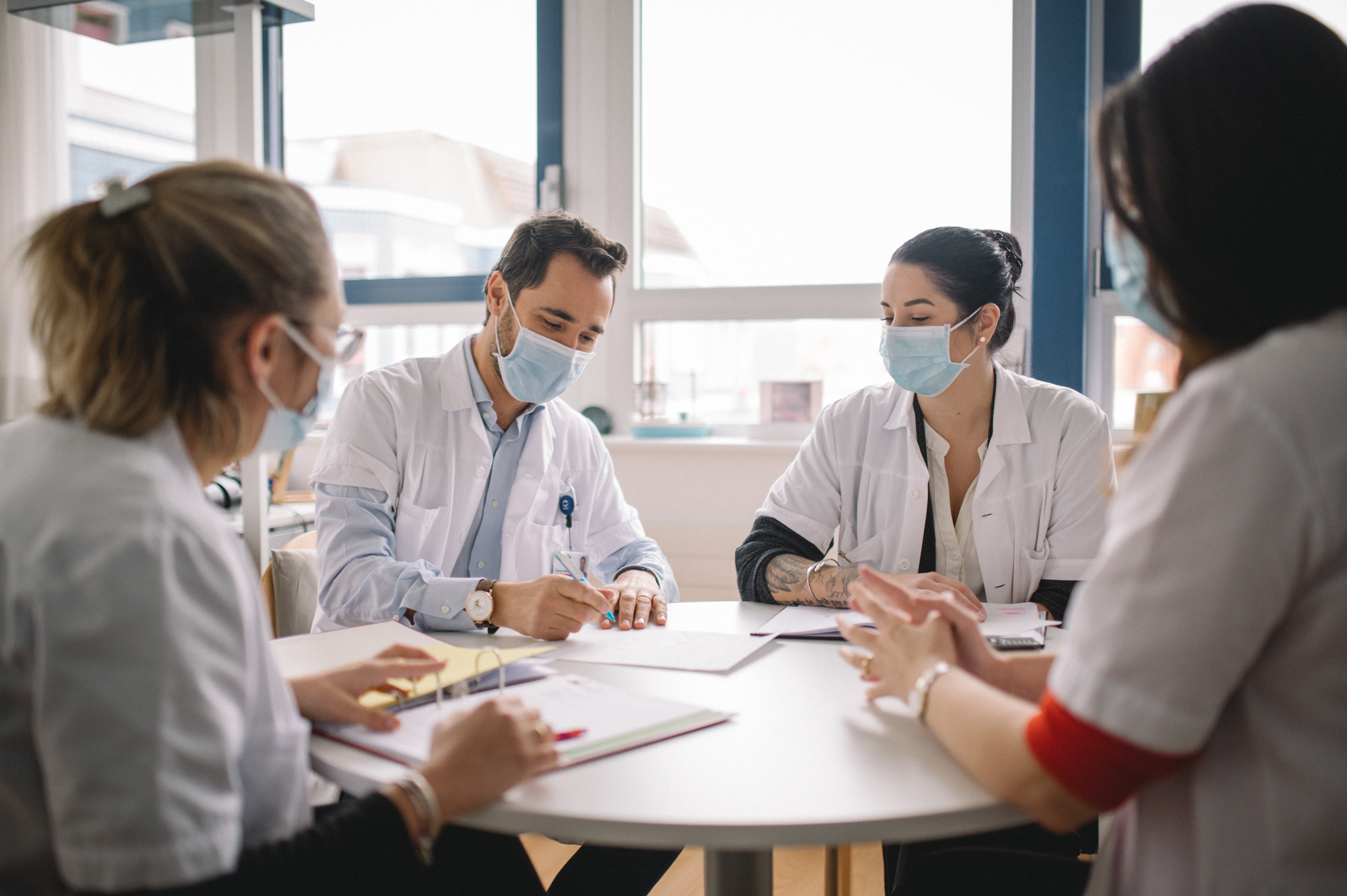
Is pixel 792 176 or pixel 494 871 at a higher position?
pixel 792 176

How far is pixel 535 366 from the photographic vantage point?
6.41 ft

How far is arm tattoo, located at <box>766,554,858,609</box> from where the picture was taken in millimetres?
1691

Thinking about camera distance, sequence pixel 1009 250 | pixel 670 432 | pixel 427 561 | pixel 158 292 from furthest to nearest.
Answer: pixel 670 432, pixel 1009 250, pixel 427 561, pixel 158 292

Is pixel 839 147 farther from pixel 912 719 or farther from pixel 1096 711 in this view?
pixel 1096 711

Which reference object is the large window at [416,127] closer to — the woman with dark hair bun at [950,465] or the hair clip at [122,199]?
the woman with dark hair bun at [950,465]

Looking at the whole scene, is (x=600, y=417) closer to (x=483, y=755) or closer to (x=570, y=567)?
(x=570, y=567)

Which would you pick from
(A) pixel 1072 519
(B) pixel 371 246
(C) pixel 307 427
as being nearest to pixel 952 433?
(A) pixel 1072 519

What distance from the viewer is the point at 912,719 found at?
107 cm

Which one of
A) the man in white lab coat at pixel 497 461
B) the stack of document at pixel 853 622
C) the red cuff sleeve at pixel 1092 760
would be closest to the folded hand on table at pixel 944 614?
the stack of document at pixel 853 622

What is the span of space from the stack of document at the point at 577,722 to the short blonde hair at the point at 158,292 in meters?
0.37

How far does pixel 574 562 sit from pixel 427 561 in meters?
0.29

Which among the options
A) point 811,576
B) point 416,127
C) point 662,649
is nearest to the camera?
point 662,649

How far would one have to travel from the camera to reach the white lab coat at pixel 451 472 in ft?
5.98

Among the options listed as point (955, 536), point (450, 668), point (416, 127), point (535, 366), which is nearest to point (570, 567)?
point (535, 366)
